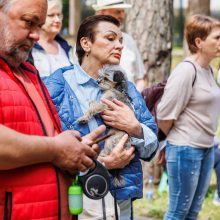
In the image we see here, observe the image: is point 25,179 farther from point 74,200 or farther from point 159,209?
point 159,209

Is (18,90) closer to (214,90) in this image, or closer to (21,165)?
(21,165)

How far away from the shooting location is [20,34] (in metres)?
2.54

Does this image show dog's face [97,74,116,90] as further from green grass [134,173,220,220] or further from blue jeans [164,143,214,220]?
green grass [134,173,220,220]

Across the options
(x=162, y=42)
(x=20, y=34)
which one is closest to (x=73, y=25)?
(x=162, y=42)

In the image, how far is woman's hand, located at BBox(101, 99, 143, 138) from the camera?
328 cm

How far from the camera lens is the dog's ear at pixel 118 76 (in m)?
3.39

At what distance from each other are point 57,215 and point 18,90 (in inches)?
21.8

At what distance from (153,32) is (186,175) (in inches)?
117

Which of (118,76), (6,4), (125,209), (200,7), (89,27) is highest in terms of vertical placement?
(6,4)

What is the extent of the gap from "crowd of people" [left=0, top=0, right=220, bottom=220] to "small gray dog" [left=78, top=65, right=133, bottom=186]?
1.1 inches

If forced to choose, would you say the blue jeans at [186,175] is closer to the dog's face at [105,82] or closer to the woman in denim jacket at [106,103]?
the woman in denim jacket at [106,103]

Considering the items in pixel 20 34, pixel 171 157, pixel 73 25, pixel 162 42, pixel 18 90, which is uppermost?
pixel 20 34

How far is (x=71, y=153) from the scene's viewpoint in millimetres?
2453

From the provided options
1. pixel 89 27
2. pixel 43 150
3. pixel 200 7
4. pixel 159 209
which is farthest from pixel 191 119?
pixel 200 7
